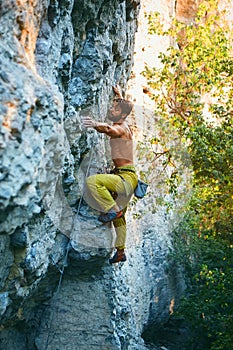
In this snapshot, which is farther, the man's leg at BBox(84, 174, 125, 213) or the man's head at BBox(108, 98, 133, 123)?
the man's head at BBox(108, 98, 133, 123)

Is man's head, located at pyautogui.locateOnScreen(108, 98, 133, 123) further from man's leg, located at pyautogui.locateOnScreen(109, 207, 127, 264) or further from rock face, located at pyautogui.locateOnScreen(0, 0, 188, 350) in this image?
man's leg, located at pyautogui.locateOnScreen(109, 207, 127, 264)

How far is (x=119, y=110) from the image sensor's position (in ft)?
18.0

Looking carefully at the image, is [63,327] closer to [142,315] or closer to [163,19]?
[142,315]

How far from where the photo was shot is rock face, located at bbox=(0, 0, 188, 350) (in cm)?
276

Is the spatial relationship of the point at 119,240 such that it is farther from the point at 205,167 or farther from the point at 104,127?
the point at 205,167

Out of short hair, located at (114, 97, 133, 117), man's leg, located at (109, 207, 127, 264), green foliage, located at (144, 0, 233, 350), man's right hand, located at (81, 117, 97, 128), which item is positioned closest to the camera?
man's right hand, located at (81, 117, 97, 128)

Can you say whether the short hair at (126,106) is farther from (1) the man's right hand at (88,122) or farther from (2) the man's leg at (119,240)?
(2) the man's leg at (119,240)

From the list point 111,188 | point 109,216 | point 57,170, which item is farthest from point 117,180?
point 57,170

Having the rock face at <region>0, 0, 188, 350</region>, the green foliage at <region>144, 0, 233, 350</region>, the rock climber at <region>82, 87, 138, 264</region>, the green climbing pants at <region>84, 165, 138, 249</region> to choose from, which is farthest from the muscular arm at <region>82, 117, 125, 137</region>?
the green foliage at <region>144, 0, 233, 350</region>

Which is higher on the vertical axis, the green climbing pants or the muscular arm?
the muscular arm

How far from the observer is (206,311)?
8.09m

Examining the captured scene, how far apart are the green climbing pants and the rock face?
222 millimetres

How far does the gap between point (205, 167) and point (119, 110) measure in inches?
115

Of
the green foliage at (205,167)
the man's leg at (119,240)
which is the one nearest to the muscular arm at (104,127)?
the man's leg at (119,240)
